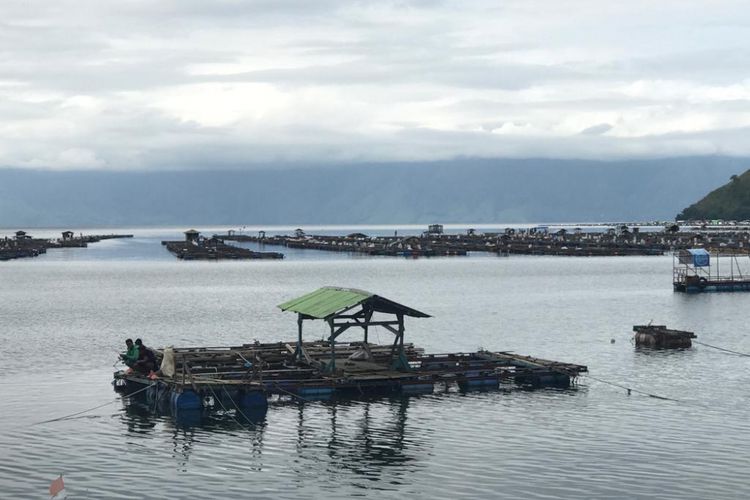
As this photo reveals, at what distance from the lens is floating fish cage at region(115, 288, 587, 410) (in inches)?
1652

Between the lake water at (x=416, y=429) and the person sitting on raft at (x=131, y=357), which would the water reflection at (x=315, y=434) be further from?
the person sitting on raft at (x=131, y=357)

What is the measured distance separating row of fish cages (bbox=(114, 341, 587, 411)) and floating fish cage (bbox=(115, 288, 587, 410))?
4 centimetres

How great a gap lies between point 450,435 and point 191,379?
36.1ft

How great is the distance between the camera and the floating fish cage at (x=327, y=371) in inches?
1652

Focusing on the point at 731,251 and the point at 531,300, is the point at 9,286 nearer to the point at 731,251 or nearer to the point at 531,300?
the point at 531,300

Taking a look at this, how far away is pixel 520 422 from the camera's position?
39.2m

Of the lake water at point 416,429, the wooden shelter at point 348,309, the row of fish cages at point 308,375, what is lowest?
the lake water at point 416,429

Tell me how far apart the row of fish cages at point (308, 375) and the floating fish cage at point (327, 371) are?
0.13ft

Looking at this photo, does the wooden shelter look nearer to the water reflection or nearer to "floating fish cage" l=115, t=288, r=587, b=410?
"floating fish cage" l=115, t=288, r=587, b=410

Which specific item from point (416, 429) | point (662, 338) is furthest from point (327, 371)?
point (662, 338)

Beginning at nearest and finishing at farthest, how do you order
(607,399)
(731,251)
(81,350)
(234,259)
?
(607,399) → (81,350) → (731,251) → (234,259)

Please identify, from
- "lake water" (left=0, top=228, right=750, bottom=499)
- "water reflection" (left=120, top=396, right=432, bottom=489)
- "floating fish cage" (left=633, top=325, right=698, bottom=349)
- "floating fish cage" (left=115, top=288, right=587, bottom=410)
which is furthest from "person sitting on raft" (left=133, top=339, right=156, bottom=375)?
"floating fish cage" (left=633, top=325, right=698, bottom=349)

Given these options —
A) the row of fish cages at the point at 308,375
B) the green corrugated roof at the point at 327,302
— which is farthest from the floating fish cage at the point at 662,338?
the green corrugated roof at the point at 327,302

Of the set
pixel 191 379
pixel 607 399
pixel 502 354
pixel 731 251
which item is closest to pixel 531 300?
pixel 502 354
